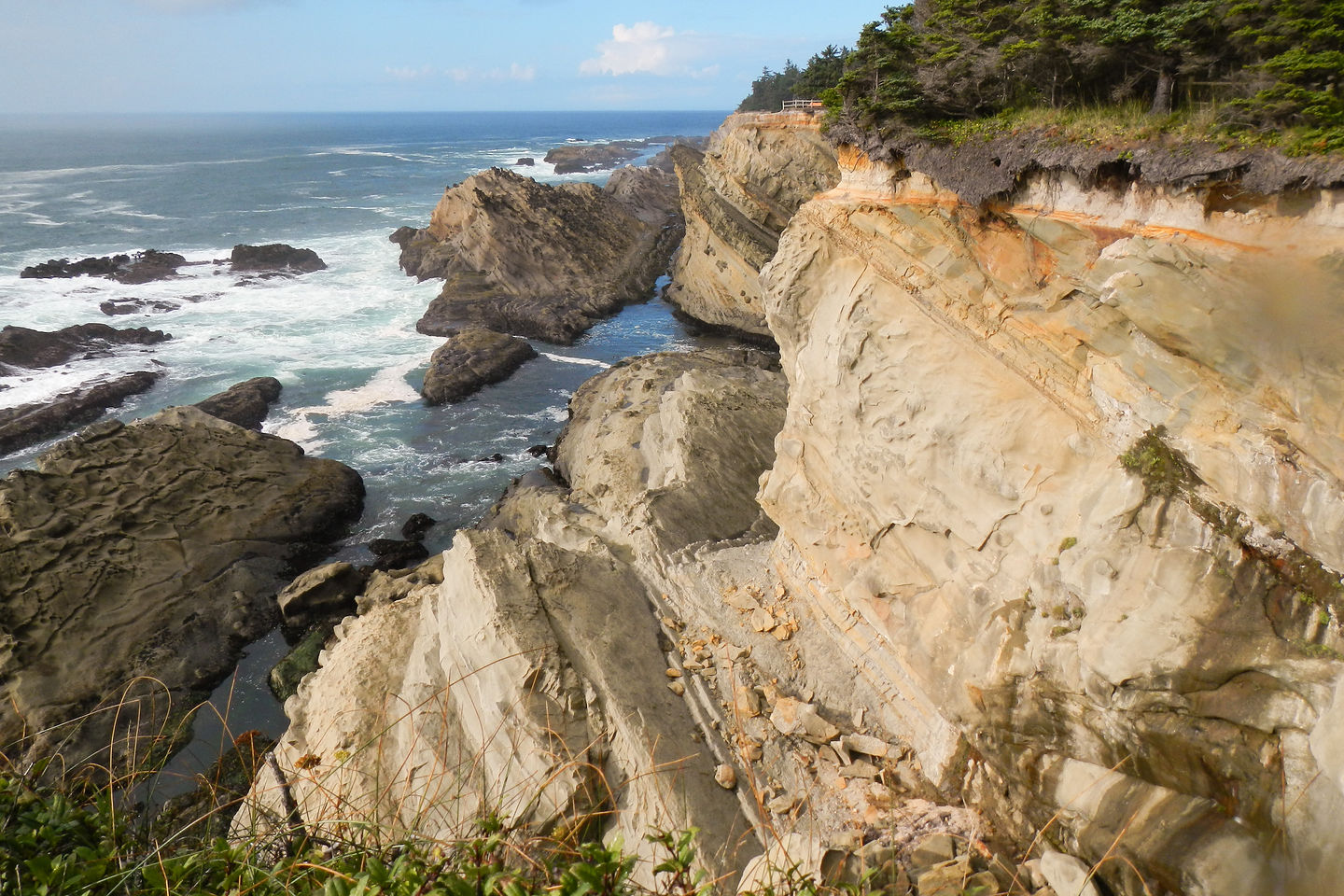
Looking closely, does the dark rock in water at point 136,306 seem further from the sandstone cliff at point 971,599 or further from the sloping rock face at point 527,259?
the sandstone cliff at point 971,599

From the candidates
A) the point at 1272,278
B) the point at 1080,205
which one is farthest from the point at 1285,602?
the point at 1080,205

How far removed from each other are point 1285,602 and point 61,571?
743 inches

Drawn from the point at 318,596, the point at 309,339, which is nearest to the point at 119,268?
the point at 309,339

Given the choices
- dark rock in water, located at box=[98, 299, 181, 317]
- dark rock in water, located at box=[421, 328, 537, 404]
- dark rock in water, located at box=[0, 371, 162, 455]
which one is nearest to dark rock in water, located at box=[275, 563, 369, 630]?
dark rock in water, located at box=[421, 328, 537, 404]

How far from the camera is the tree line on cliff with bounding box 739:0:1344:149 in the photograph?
5609mm

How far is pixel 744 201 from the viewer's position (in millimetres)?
30500

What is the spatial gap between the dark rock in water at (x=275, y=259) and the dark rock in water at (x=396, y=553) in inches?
1191

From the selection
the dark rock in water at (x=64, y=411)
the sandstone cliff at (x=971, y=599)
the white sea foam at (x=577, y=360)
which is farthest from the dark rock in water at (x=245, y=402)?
the sandstone cliff at (x=971, y=599)

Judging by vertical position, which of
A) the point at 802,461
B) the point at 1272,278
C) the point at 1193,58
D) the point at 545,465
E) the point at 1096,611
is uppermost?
the point at 1193,58

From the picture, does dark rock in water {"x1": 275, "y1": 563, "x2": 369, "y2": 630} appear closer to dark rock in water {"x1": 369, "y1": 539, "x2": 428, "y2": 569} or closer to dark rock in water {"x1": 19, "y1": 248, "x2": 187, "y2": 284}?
dark rock in water {"x1": 369, "y1": 539, "x2": 428, "y2": 569}

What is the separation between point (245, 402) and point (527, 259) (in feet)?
57.8

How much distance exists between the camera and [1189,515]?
18.0 feet

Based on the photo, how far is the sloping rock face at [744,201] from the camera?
93.5 ft

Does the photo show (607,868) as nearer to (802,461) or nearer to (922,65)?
(802,461)
